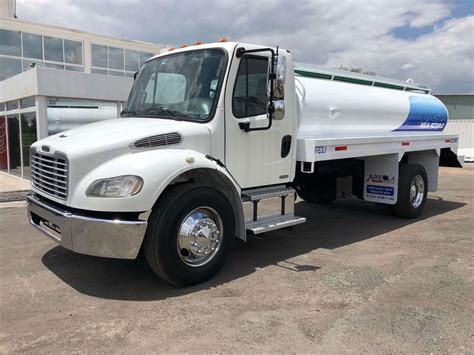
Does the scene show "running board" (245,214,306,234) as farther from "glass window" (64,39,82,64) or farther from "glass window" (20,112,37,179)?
"glass window" (64,39,82,64)

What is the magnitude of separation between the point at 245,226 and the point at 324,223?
2.97m

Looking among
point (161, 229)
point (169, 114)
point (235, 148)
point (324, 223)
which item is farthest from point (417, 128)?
point (161, 229)

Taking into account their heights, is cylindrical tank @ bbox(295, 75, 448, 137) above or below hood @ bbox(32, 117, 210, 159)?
above

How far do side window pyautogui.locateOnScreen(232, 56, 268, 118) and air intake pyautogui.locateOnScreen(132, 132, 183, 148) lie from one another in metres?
0.78

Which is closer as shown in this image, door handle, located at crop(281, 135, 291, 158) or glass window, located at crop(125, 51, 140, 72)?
door handle, located at crop(281, 135, 291, 158)

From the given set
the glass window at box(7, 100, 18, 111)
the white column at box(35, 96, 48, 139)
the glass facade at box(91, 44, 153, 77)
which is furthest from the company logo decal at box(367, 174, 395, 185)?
the glass facade at box(91, 44, 153, 77)

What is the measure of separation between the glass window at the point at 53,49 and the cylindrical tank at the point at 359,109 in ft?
60.5

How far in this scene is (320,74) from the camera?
6.51 m

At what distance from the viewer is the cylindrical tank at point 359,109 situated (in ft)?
19.7

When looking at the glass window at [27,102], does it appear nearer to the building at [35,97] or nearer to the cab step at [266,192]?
the building at [35,97]

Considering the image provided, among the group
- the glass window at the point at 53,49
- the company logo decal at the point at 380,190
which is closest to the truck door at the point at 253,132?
the company logo decal at the point at 380,190

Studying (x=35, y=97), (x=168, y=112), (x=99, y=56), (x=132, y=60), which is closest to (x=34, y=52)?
(x=99, y=56)

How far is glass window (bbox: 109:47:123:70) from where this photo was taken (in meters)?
23.8

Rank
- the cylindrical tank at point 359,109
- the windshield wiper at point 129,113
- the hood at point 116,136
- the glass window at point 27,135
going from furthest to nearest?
the glass window at point 27,135
the cylindrical tank at point 359,109
the windshield wiper at point 129,113
the hood at point 116,136
